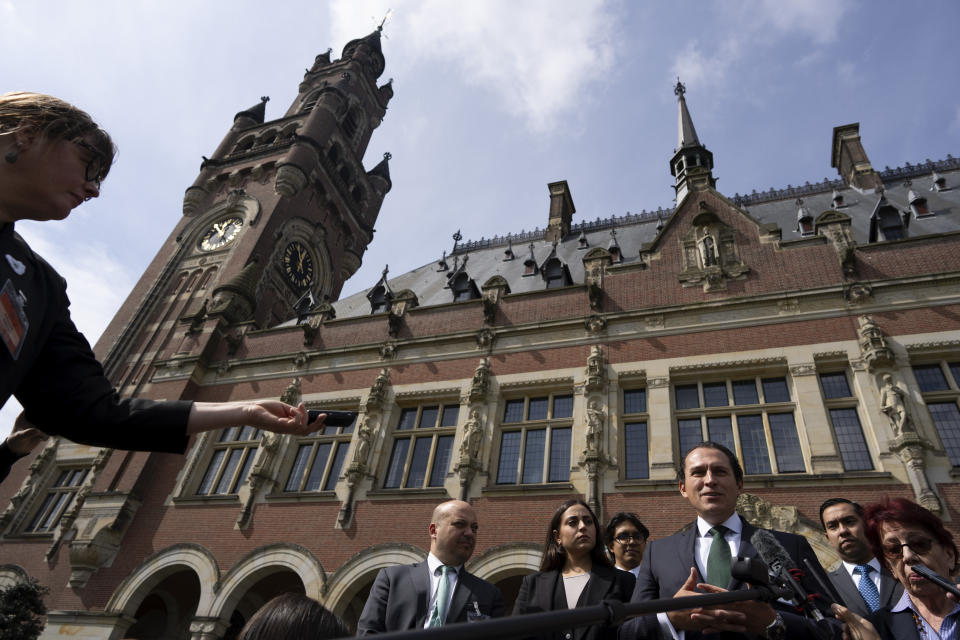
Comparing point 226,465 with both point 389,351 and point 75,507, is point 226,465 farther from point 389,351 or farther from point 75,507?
point 389,351

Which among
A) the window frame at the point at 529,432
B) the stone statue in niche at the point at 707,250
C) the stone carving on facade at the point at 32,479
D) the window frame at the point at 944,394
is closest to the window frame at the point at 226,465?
the window frame at the point at 529,432

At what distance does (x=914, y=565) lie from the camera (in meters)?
3.16

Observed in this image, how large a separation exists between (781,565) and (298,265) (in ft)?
82.7

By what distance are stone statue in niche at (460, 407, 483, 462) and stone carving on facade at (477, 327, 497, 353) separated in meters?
2.05

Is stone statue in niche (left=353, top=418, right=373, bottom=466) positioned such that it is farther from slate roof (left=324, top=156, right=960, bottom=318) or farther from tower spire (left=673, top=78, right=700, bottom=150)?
tower spire (left=673, top=78, right=700, bottom=150)

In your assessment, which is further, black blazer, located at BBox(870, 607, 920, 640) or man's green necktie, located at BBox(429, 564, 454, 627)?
man's green necktie, located at BBox(429, 564, 454, 627)

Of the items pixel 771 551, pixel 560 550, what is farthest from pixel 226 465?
pixel 771 551

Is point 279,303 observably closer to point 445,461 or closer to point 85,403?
point 445,461

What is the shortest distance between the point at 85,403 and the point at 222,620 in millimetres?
12060

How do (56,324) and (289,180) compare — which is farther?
(289,180)

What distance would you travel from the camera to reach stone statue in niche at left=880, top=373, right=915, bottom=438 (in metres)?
9.20

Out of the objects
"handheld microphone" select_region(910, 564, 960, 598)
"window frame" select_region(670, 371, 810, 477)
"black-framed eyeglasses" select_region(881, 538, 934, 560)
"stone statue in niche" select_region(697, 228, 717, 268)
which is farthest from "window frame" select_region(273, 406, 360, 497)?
"handheld microphone" select_region(910, 564, 960, 598)

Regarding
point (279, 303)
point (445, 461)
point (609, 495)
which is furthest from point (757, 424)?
point (279, 303)

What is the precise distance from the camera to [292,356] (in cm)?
1628
